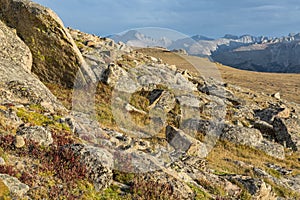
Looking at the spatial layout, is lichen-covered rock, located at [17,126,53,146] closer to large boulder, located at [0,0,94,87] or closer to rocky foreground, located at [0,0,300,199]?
rocky foreground, located at [0,0,300,199]

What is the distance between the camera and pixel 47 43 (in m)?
24.5

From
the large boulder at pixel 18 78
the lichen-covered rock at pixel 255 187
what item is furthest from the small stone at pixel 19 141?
the lichen-covered rock at pixel 255 187

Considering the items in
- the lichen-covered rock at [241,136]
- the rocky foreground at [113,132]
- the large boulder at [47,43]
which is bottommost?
the lichen-covered rock at [241,136]

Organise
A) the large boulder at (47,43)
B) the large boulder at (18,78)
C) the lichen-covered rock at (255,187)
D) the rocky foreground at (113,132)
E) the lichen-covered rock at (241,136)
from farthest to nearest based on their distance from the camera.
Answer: the lichen-covered rock at (241,136) < the large boulder at (47,43) < the large boulder at (18,78) < the lichen-covered rock at (255,187) < the rocky foreground at (113,132)

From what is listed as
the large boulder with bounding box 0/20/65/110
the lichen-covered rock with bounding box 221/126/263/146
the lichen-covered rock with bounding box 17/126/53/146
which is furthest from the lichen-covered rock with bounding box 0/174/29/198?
the lichen-covered rock with bounding box 221/126/263/146

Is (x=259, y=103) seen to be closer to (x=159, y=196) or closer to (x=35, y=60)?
(x=35, y=60)

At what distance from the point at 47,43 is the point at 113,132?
34.9ft

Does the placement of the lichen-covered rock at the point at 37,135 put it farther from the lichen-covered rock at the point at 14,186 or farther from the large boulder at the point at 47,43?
the large boulder at the point at 47,43

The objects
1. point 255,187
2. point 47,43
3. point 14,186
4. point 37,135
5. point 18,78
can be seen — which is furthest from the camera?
point 47,43

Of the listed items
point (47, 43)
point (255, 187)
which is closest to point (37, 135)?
point (255, 187)

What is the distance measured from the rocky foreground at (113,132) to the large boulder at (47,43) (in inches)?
3.0

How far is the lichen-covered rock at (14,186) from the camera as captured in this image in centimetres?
870

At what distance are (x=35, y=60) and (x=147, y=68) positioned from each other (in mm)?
14816

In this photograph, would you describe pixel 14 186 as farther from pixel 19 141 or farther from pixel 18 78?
pixel 18 78
